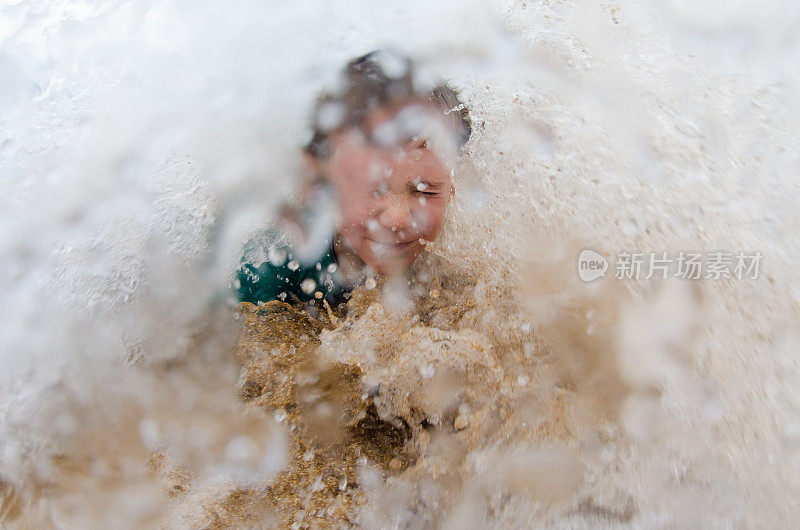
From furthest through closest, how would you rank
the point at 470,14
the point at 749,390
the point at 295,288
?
the point at 470,14 → the point at 295,288 → the point at 749,390

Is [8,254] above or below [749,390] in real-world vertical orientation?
above

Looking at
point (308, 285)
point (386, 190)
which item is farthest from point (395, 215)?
point (308, 285)

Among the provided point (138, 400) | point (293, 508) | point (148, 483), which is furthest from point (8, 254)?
point (293, 508)

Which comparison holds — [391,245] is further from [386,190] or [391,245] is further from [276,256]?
[276,256]

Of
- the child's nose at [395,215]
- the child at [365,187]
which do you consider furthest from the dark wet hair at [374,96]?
the child's nose at [395,215]

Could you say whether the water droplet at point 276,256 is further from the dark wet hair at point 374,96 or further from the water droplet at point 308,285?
the dark wet hair at point 374,96

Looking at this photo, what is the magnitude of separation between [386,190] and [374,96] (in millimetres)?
250

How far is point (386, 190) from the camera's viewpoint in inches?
43.9

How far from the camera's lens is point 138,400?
42.9 inches

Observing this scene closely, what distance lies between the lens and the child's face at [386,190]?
1116 mm

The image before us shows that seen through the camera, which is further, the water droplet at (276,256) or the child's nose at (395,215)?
the water droplet at (276,256)

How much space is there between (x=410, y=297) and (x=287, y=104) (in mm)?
578

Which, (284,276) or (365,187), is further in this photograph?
(284,276)

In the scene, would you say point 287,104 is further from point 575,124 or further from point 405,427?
point 405,427
